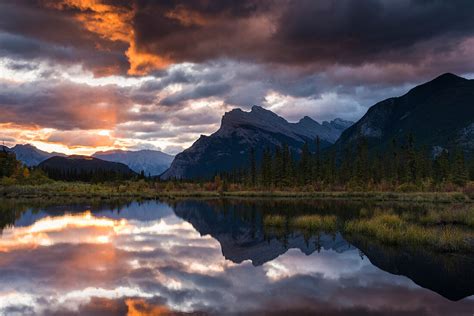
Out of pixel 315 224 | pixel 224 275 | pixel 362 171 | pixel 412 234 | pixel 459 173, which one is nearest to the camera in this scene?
pixel 224 275

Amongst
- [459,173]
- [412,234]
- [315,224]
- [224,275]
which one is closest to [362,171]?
[459,173]

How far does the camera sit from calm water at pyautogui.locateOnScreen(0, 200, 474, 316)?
18562 mm

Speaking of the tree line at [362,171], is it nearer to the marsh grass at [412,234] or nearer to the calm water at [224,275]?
the marsh grass at [412,234]

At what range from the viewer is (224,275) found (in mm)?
25672

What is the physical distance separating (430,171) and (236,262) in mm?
117488

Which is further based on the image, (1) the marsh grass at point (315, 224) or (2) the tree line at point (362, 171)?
(2) the tree line at point (362, 171)

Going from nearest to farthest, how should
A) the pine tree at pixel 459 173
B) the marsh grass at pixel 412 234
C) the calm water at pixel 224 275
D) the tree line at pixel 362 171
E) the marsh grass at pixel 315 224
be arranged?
the calm water at pixel 224 275, the marsh grass at pixel 412 234, the marsh grass at pixel 315 224, the pine tree at pixel 459 173, the tree line at pixel 362 171

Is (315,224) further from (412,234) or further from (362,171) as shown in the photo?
(362,171)

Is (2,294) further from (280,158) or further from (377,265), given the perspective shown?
(280,158)

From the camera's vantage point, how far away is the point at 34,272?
83.1 ft

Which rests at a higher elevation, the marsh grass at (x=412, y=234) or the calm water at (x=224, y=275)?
the marsh grass at (x=412, y=234)

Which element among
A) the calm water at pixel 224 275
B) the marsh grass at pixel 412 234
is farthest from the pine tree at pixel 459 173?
the calm water at pixel 224 275

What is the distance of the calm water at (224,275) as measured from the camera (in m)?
18.6

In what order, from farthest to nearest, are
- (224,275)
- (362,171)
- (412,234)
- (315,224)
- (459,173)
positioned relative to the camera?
(362,171), (459,173), (315,224), (412,234), (224,275)
